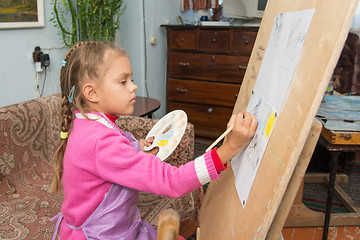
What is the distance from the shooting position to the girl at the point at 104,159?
880 mm

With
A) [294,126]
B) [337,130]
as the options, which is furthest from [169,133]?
[337,130]

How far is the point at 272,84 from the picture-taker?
2.69ft

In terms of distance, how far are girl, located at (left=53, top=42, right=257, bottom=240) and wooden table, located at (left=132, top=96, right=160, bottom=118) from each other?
1.15 meters

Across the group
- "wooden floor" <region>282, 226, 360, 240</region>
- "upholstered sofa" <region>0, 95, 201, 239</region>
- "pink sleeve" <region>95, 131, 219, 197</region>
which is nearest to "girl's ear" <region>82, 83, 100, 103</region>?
"pink sleeve" <region>95, 131, 219, 197</region>

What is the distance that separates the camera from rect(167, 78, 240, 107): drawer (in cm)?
340

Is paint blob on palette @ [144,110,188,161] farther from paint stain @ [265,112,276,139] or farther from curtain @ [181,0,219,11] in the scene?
curtain @ [181,0,219,11]

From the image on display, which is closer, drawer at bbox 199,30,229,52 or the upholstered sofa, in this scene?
the upholstered sofa

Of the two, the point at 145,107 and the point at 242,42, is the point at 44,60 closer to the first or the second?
the point at 145,107

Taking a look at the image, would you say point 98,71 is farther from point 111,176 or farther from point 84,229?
point 84,229

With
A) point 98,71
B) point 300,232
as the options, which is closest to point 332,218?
point 300,232

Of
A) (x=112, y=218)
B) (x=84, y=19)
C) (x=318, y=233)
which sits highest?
(x=84, y=19)

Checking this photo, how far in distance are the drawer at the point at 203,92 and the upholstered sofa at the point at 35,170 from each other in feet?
5.38

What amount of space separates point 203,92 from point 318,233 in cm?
181

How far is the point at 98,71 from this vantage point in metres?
1.02
